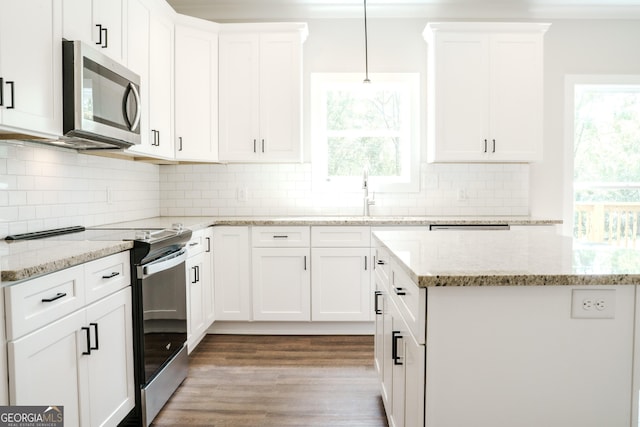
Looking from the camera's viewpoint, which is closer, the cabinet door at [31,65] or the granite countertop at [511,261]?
the granite countertop at [511,261]

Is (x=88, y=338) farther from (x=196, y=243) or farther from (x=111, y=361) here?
(x=196, y=243)

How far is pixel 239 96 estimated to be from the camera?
3691mm

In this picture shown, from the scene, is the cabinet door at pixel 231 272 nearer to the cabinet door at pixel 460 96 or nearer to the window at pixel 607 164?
the cabinet door at pixel 460 96

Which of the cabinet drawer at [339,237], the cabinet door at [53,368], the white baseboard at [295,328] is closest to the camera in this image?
the cabinet door at [53,368]

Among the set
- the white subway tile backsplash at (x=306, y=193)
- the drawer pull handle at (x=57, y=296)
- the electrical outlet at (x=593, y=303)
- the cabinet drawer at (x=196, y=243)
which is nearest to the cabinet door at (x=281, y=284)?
the cabinet drawer at (x=196, y=243)

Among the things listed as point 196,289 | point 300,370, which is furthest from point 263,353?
point 196,289

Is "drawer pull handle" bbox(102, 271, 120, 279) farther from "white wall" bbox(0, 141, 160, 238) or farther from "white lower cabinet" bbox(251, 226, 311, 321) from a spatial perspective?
"white lower cabinet" bbox(251, 226, 311, 321)

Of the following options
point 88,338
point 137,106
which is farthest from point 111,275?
point 137,106

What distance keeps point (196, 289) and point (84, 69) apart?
1602mm

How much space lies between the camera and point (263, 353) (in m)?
3.16

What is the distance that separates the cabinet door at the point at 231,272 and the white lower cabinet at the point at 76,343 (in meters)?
1.45

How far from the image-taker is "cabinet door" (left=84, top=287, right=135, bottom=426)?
1.74 m

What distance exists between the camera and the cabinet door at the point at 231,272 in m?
3.48

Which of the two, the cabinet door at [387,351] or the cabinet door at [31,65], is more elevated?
the cabinet door at [31,65]
